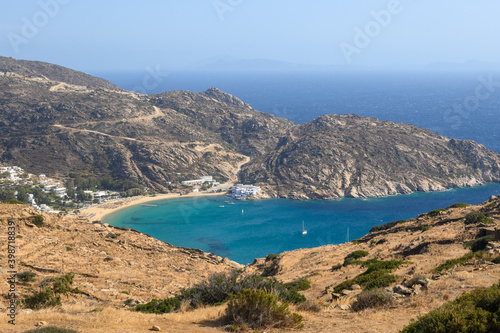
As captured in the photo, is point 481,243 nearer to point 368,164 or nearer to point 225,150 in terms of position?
point 368,164

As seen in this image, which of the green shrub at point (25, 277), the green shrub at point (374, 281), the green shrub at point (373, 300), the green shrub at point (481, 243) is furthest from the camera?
the green shrub at point (481, 243)

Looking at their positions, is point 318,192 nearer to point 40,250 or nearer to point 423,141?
point 423,141

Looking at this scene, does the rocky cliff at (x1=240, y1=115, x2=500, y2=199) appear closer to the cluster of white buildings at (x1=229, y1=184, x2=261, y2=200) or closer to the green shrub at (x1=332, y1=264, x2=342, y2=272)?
the cluster of white buildings at (x1=229, y1=184, x2=261, y2=200)

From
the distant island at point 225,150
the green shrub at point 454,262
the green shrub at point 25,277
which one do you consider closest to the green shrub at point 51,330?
the green shrub at point 25,277

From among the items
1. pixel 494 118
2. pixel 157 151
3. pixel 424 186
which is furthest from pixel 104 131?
pixel 494 118

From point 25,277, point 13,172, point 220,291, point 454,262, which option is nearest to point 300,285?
point 220,291

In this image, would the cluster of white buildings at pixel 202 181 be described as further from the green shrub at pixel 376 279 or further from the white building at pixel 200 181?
the green shrub at pixel 376 279

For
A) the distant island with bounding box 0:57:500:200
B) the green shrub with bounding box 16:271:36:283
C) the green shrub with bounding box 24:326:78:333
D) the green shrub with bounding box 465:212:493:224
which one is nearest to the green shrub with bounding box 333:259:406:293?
the green shrub with bounding box 465:212:493:224
